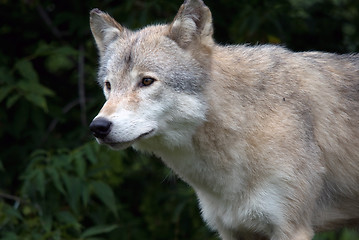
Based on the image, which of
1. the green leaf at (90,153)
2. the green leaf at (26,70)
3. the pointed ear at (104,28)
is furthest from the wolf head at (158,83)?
the green leaf at (26,70)

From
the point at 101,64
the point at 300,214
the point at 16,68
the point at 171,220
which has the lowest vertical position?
the point at 171,220

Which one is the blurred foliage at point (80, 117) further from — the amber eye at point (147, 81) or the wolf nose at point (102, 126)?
the wolf nose at point (102, 126)

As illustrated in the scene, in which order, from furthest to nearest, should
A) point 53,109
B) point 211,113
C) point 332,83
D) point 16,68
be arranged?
point 53,109 < point 16,68 < point 332,83 < point 211,113

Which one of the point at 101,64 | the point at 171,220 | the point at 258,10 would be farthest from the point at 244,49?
the point at 171,220

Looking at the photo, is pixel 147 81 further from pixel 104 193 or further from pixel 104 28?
pixel 104 193

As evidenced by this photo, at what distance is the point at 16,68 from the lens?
7.05 metres

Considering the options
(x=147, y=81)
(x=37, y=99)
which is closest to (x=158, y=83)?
(x=147, y=81)

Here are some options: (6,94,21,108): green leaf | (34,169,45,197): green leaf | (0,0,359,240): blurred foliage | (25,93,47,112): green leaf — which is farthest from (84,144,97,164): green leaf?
(6,94,21,108): green leaf

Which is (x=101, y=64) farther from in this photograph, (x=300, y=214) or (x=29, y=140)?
(x=29, y=140)

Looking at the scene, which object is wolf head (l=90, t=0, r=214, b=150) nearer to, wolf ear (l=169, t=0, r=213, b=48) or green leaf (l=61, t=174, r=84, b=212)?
wolf ear (l=169, t=0, r=213, b=48)

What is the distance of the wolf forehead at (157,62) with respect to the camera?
4.45 metres

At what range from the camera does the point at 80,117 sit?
310 inches

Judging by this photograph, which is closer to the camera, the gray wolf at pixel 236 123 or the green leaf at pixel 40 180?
the gray wolf at pixel 236 123

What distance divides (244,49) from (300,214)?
49.4 inches
